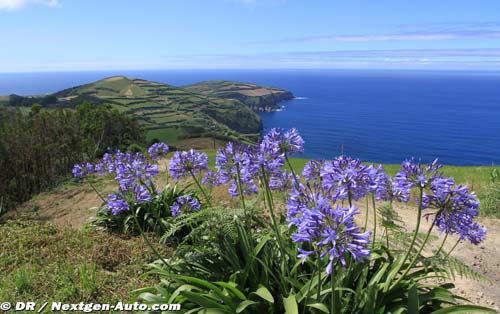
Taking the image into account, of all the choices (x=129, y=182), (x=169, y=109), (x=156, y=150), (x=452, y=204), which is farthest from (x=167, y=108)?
(x=452, y=204)

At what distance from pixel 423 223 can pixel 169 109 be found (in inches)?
4645

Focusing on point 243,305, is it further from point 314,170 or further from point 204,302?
point 314,170

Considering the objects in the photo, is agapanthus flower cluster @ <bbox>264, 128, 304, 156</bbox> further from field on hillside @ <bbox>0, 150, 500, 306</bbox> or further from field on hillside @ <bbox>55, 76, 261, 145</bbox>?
field on hillside @ <bbox>55, 76, 261, 145</bbox>

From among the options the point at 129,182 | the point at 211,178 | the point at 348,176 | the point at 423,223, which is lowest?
the point at 423,223

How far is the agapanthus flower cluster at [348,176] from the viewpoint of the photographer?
329cm

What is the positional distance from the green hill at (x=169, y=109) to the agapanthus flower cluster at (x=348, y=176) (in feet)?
274

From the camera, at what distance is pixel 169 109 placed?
124062 mm

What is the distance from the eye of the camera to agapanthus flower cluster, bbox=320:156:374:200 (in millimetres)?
3291

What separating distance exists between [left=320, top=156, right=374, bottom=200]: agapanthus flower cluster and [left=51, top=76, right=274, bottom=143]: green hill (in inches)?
3283

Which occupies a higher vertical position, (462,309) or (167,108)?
(462,309)

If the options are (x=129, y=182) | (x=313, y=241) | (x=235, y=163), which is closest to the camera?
(x=313, y=241)

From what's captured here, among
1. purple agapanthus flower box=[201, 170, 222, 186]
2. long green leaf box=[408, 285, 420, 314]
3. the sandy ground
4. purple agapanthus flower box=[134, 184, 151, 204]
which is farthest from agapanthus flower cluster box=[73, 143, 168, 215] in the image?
the sandy ground

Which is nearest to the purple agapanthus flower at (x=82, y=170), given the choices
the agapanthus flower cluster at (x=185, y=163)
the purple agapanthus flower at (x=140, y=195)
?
the agapanthus flower cluster at (x=185, y=163)

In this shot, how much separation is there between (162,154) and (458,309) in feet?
19.7
